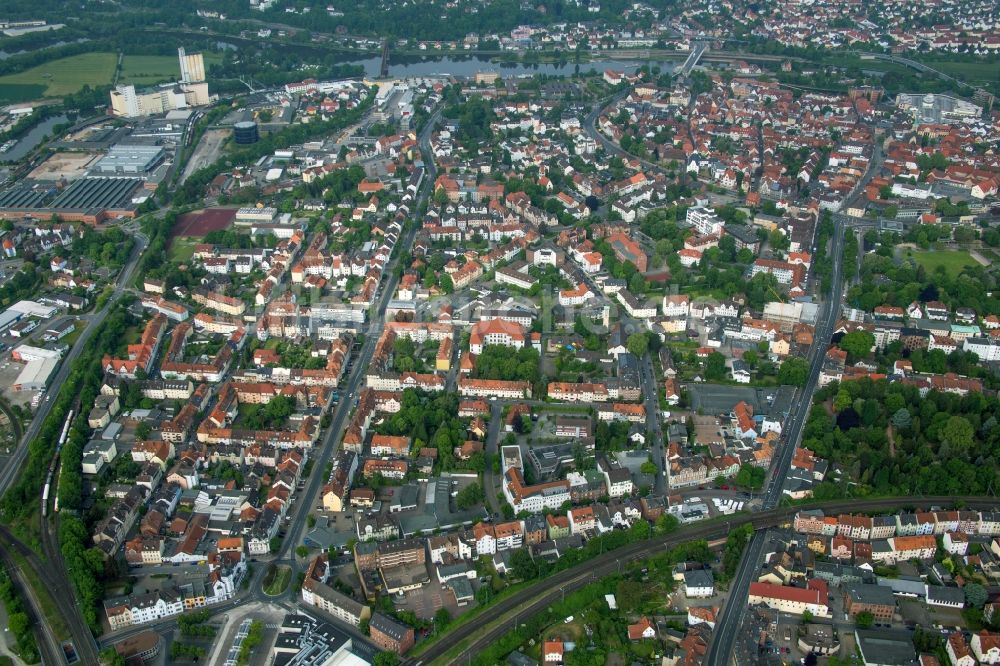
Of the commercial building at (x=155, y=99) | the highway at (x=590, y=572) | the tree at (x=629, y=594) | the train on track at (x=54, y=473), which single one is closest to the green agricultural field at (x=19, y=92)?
the commercial building at (x=155, y=99)

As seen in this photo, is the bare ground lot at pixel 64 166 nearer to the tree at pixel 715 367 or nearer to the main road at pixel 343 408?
the main road at pixel 343 408

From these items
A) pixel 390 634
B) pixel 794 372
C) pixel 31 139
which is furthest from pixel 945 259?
pixel 31 139

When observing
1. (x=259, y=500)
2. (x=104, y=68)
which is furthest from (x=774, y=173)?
(x=104, y=68)

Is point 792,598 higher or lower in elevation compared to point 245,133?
lower

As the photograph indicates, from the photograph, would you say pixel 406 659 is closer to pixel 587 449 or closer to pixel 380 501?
pixel 380 501

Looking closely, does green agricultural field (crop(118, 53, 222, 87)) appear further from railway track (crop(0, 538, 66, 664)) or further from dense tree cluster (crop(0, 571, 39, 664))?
dense tree cluster (crop(0, 571, 39, 664))

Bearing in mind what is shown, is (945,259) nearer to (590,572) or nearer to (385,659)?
(590,572)
